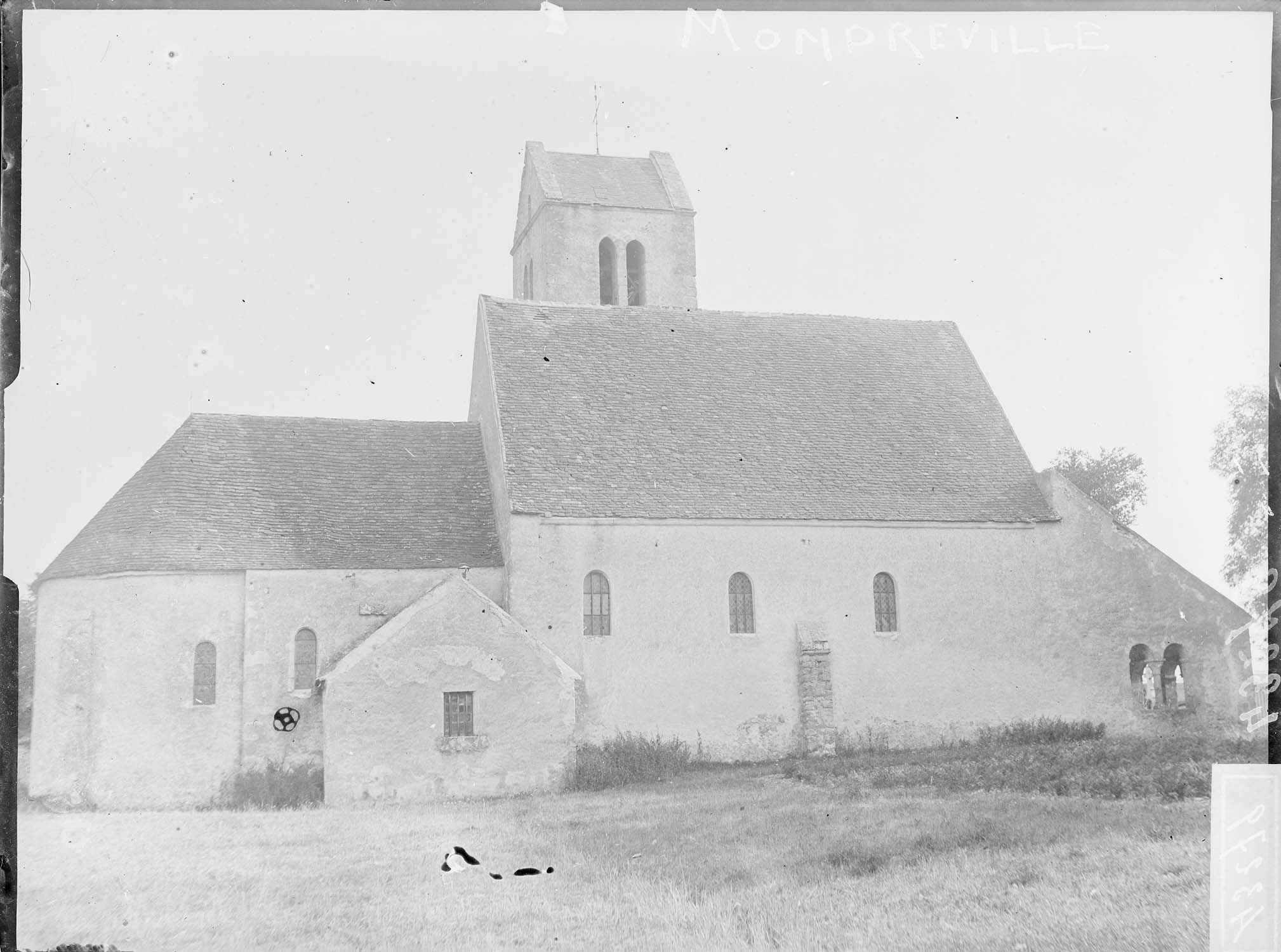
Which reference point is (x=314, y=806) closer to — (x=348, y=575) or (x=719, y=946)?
(x=348, y=575)

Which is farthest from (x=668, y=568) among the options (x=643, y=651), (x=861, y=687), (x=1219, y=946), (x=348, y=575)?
(x=1219, y=946)

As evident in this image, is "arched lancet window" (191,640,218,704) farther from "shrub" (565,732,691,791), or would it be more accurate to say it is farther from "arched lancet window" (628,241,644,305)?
"arched lancet window" (628,241,644,305)

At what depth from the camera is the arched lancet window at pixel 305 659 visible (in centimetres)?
2067

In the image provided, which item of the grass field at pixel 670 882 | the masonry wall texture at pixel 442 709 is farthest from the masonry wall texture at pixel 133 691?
the grass field at pixel 670 882

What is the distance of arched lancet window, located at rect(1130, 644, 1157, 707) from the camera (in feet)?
76.4

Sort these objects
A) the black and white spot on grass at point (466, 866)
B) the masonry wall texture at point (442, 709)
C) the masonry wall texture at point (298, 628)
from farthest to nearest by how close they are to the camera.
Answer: the masonry wall texture at point (298, 628) → the masonry wall texture at point (442, 709) → the black and white spot on grass at point (466, 866)

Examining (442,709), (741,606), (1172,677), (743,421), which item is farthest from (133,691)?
(1172,677)

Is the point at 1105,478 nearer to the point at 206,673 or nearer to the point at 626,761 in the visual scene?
the point at 626,761

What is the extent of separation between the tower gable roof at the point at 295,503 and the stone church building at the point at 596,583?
5cm

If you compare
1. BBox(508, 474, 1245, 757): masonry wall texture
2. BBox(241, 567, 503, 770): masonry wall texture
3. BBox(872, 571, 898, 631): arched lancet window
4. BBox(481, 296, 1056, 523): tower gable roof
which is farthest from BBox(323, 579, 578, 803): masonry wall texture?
BBox(872, 571, 898, 631): arched lancet window

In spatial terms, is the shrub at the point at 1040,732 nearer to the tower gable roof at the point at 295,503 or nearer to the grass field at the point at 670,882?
the grass field at the point at 670,882

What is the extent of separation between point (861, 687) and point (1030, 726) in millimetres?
3511

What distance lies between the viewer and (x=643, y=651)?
21.7 meters

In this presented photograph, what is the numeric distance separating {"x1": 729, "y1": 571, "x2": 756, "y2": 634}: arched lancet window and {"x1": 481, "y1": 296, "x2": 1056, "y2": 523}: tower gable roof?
126 cm
